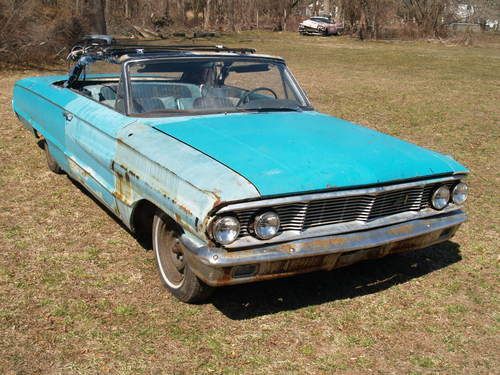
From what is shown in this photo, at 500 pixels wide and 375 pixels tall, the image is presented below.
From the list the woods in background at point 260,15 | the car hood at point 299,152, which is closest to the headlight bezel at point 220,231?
the car hood at point 299,152

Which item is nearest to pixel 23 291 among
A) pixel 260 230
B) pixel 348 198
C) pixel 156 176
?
pixel 156 176

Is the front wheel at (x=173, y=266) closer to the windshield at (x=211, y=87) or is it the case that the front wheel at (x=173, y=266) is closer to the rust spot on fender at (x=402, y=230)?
the windshield at (x=211, y=87)

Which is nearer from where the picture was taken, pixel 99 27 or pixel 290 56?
pixel 99 27

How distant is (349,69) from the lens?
59.7 ft

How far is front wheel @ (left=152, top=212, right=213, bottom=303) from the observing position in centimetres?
350

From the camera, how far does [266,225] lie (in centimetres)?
311

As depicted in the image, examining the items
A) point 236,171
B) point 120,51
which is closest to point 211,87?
point 120,51

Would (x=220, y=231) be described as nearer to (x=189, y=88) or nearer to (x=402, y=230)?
(x=402, y=230)

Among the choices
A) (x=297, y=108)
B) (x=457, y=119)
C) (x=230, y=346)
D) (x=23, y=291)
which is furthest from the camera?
(x=457, y=119)

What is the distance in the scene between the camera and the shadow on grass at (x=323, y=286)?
368cm

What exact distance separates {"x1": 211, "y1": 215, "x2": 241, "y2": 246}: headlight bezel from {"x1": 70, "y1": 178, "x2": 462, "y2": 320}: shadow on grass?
72cm

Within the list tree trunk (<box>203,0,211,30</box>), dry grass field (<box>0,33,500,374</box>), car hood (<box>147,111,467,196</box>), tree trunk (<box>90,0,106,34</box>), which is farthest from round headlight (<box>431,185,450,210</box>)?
tree trunk (<box>203,0,211,30</box>)

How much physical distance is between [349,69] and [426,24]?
61.5 ft

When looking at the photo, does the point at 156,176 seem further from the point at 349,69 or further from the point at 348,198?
the point at 349,69
